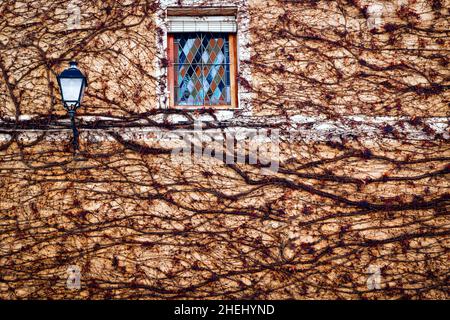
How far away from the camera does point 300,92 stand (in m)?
4.64

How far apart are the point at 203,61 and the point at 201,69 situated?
4.0 inches

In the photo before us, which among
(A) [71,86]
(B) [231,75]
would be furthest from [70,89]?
(B) [231,75]

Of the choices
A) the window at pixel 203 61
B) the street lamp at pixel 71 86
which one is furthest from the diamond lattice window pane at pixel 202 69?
the street lamp at pixel 71 86

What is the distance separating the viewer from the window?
4.74 metres

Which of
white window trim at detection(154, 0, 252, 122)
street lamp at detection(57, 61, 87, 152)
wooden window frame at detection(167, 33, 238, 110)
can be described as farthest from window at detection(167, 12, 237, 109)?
street lamp at detection(57, 61, 87, 152)

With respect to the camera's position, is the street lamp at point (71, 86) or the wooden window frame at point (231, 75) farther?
the wooden window frame at point (231, 75)

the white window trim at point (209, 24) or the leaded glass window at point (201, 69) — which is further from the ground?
the white window trim at point (209, 24)

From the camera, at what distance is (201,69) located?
4.78m

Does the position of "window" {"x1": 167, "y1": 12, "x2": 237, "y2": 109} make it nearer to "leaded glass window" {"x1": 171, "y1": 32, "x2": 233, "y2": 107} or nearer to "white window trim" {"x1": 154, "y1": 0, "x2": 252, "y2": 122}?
"leaded glass window" {"x1": 171, "y1": 32, "x2": 233, "y2": 107}

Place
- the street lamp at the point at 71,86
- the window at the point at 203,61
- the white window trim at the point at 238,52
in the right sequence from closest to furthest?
the street lamp at the point at 71,86 < the white window trim at the point at 238,52 < the window at the point at 203,61

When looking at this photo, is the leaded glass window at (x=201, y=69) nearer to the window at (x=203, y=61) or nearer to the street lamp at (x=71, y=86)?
the window at (x=203, y=61)

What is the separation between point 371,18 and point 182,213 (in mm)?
3141

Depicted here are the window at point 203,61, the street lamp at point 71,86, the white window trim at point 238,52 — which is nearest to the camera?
the street lamp at point 71,86

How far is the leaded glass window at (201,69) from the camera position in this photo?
4742 millimetres
